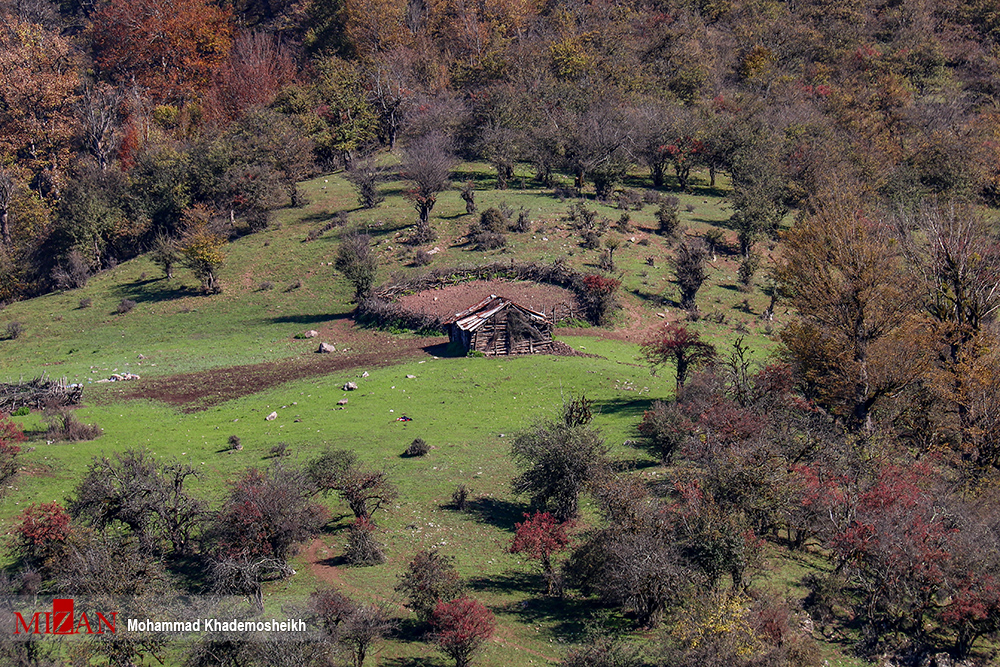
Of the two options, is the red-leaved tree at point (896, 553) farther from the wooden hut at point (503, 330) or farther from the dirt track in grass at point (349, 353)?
the wooden hut at point (503, 330)

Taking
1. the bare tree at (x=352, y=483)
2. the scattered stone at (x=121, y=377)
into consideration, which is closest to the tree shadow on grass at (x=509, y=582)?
the bare tree at (x=352, y=483)

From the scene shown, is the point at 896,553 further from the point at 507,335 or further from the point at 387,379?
the point at 387,379

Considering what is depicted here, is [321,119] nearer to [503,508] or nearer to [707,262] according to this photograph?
[707,262]

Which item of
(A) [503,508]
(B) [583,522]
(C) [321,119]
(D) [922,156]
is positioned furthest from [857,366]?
(C) [321,119]

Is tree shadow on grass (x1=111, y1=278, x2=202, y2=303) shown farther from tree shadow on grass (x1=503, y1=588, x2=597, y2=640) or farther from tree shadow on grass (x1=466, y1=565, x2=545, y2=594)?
tree shadow on grass (x1=503, y1=588, x2=597, y2=640)

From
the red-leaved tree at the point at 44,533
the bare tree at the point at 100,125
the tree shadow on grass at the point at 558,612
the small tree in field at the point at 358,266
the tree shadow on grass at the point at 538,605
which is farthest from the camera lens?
the bare tree at the point at 100,125
